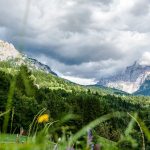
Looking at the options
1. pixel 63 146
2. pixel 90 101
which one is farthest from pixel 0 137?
pixel 90 101

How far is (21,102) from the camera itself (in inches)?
3140

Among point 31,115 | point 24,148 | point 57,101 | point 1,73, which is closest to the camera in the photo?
point 24,148

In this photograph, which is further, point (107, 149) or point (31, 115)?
point (31, 115)

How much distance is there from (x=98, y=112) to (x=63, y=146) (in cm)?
11800

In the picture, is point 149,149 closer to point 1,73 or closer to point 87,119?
point 1,73

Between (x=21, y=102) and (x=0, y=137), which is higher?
(x=21, y=102)

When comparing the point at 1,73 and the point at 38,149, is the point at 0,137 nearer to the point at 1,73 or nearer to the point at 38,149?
the point at 38,149

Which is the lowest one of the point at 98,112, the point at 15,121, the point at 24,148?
the point at 24,148

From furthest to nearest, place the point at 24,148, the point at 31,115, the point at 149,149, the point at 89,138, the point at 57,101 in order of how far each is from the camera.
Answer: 1. the point at 57,101
2. the point at 31,115
3. the point at 149,149
4. the point at 89,138
5. the point at 24,148

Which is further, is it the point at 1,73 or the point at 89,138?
the point at 1,73

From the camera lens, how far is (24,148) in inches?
105

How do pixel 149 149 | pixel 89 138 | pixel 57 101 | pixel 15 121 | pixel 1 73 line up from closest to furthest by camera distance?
pixel 89 138, pixel 149 149, pixel 15 121, pixel 1 73, pixel 57 101

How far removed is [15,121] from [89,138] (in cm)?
6875

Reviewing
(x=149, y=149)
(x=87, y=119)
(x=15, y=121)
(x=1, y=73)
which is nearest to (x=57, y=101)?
(x=87, y=119)
